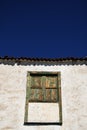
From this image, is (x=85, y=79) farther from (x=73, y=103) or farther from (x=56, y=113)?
(x=56, y=113)

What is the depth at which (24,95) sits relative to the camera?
48.0 feet

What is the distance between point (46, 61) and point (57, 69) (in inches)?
30.3

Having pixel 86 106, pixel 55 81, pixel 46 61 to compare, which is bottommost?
pixel 86 106

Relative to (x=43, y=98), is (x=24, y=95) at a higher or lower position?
higher

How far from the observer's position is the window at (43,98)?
550 inches

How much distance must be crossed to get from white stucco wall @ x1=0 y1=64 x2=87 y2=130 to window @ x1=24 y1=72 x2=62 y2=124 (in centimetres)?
25

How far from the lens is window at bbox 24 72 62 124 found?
550 inches

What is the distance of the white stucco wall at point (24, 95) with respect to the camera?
1390cm

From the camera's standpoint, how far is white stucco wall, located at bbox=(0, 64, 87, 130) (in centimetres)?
1390

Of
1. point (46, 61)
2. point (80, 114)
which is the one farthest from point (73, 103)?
point (46, 61)

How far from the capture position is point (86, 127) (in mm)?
13820

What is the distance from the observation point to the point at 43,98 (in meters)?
14.6

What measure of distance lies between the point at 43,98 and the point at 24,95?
102 centimetres

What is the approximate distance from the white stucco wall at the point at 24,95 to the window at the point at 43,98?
249 mm
